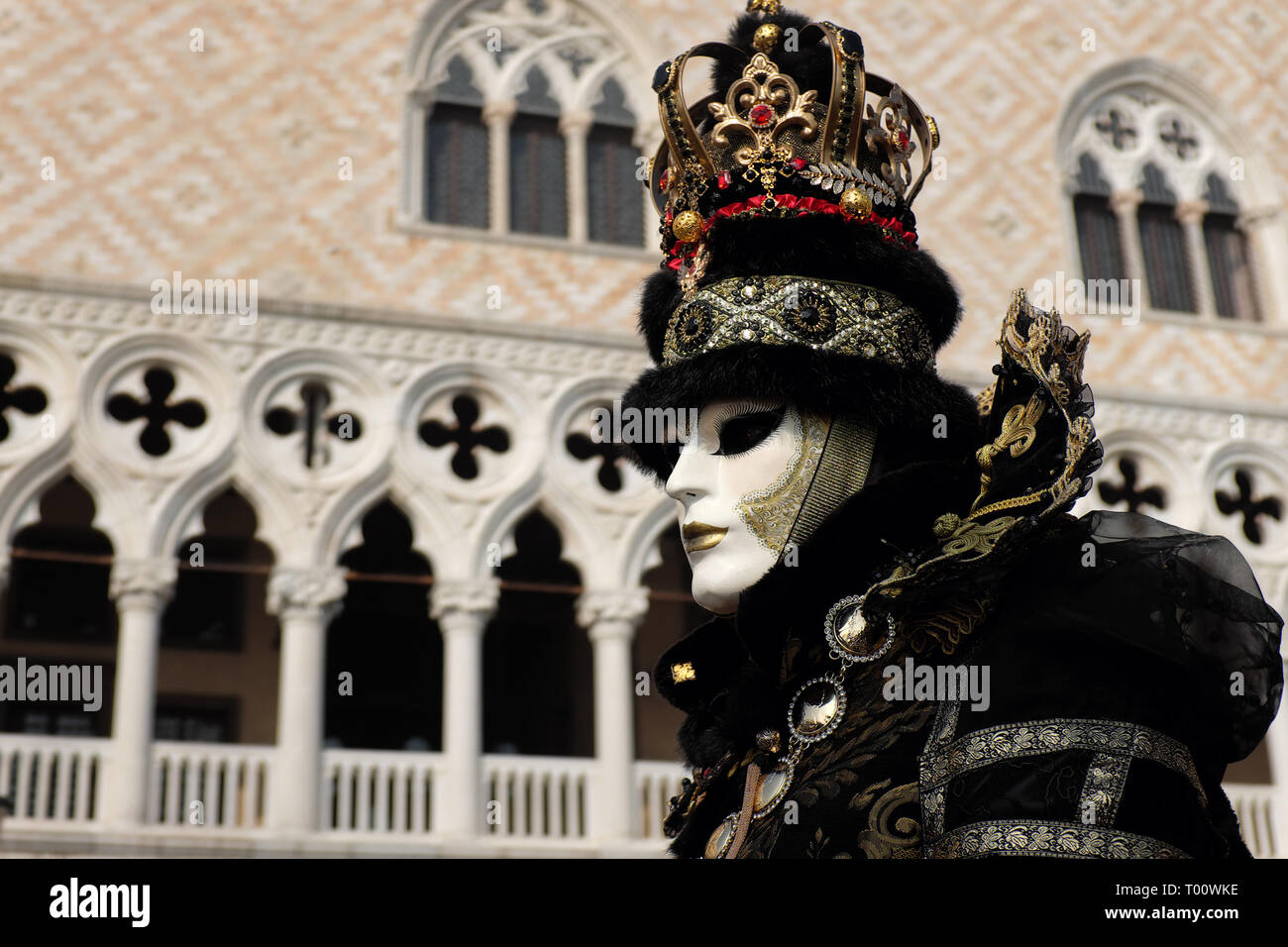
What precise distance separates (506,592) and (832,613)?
25.2ft

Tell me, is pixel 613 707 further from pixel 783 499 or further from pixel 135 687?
pixel 783 499

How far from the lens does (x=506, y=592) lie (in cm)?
919

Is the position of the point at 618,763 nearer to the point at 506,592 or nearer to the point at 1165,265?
the point at 506,592

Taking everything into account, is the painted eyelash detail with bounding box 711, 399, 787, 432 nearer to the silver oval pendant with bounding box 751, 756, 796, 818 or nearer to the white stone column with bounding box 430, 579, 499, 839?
the silver oval pendant with bounding box 751, 756, 796, 818

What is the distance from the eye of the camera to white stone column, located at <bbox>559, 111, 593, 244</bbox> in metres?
8.22

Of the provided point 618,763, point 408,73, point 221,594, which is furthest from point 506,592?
point 408,73

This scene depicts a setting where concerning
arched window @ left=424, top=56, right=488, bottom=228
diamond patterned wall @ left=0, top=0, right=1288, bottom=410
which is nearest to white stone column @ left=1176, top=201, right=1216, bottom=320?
diamond patterned wall @ left=0, top=0, right=1288, bottom=410

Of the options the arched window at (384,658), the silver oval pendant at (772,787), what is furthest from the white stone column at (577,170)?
the silver oval pendant at (772,787)

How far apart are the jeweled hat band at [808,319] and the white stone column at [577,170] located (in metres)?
6.43

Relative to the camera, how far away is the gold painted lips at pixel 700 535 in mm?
1688

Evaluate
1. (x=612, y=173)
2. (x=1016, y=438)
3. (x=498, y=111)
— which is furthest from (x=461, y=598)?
(x=1016, y=438)

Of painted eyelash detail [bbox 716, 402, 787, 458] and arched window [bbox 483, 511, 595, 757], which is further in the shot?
arched window [bbox 483, 511, 595, 757]

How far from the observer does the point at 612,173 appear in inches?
333

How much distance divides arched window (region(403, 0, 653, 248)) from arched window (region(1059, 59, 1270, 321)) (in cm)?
240
